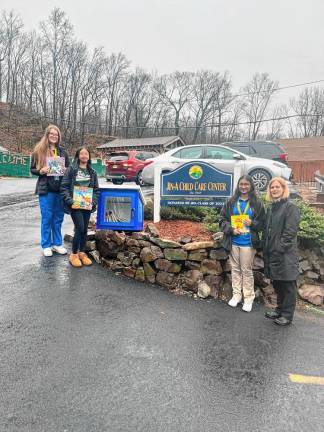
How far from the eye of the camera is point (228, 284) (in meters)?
4.84

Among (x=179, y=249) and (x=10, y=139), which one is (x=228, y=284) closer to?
(x=179, y=249)

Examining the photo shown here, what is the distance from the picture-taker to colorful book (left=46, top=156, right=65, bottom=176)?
5.04 m

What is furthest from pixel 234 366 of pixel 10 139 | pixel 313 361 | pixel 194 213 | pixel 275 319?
pixel 10 139

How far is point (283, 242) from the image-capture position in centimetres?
392

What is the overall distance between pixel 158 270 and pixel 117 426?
2.75 metres

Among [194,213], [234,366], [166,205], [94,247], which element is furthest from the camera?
[194,213]

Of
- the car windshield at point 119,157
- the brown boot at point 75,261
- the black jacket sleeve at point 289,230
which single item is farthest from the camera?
the car windshield at point 119,157

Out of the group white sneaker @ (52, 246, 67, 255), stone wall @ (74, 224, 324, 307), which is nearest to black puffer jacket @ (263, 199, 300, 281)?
stone wall @ (74, 224, 324, 307)

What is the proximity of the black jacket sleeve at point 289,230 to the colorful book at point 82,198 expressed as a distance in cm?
262

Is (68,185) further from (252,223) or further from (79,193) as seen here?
(252,223)

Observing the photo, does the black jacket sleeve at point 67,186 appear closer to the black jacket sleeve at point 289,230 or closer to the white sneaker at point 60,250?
the white sneaker at point 60,250

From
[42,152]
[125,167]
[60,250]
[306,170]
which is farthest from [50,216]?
[306,170]

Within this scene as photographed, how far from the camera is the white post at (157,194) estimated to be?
5688 millimetres

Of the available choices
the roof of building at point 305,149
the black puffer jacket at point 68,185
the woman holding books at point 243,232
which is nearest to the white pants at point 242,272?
the woman holding books at point 243,232
